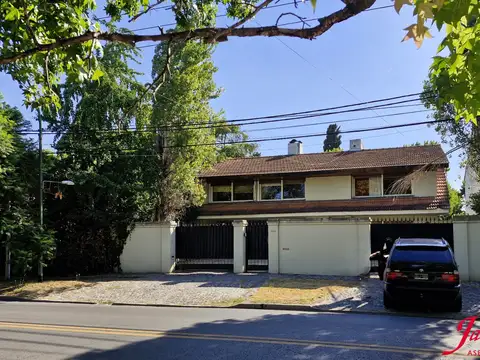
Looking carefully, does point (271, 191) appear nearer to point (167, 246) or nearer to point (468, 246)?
point (167, 246)

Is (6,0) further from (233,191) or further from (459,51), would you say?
(233,191)

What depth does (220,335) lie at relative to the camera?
787cm

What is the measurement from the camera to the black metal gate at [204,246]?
61.3 ft

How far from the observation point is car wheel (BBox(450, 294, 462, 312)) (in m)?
10.3

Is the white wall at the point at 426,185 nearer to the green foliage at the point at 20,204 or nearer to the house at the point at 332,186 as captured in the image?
the house at the point at 332,186

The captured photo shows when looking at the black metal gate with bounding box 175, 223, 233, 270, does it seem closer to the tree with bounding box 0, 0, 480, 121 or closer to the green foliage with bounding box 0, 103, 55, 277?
the green foliage with bounding box 0, 103, 55, 277

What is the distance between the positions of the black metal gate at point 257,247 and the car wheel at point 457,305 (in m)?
8.50

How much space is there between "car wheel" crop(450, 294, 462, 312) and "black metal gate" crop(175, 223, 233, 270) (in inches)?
379

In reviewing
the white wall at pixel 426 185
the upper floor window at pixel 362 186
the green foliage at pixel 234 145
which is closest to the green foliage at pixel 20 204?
the upper floor window at pixel 362 186

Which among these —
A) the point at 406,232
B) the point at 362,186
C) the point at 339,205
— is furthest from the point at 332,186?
the point at 406,232

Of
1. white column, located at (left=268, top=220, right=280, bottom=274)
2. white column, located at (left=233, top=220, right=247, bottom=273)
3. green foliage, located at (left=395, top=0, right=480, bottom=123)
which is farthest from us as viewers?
white column, located at (left=233, top=220, right=247, bottom=273)

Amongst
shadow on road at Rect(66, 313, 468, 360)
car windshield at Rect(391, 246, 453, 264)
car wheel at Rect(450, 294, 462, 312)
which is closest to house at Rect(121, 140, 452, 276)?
car wheel at Rect(450, 294, 462, 312)

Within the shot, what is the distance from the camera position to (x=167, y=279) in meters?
16.7

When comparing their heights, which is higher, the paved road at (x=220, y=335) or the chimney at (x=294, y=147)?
the chimney at (x=294, y=147)
